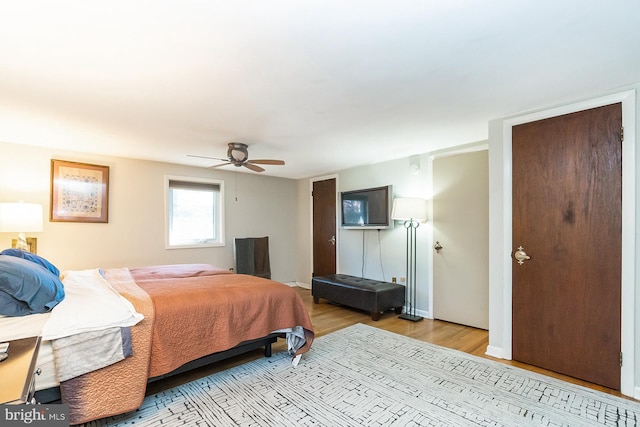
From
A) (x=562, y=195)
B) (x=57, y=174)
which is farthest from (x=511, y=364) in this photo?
(x=57, y=174)

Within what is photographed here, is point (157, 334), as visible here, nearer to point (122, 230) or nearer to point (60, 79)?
point (60, 79)

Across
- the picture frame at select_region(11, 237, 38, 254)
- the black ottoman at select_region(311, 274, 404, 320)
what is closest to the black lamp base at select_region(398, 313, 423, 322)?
the black ottoman at select_region(311, 274, 404, 320)

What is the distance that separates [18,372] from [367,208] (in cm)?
429

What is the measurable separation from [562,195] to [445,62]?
64.5 inches

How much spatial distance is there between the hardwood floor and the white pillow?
0.77 m

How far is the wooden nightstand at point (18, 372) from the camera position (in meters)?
0.91

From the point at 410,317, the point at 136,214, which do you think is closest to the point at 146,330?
the point at 136,214

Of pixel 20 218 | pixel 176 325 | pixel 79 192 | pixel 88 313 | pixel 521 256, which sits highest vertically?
pixel 79 192

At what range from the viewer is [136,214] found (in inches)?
176

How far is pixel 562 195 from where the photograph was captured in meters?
2.55

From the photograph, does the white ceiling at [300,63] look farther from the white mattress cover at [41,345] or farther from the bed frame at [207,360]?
the bed frame at [207,360]

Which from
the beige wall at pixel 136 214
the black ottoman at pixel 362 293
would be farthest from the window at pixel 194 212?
the black ottoman at pixel 362 293

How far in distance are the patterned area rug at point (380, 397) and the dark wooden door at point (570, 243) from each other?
0.30 m

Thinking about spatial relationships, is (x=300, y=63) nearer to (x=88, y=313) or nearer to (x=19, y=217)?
(x=88, y=313)
